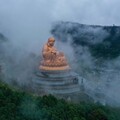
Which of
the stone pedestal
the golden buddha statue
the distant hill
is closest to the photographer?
the stone pedestal

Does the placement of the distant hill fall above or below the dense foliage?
above

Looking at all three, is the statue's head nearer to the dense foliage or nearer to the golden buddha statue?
the golden buddha statue

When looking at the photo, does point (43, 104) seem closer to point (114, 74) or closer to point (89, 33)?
point (114, 74)

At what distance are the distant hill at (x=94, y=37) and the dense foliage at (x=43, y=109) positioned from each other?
8963mm

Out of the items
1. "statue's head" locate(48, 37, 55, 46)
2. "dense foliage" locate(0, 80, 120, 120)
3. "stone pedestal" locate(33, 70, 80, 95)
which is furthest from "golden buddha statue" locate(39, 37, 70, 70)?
"dense foliage" locate(0, 80, 120, 120)

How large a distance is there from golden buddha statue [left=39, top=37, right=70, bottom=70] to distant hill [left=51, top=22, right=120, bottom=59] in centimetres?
297

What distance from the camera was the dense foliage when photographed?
50.5 feet

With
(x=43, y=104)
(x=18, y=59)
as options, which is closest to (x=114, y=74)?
(x=18, y=59)

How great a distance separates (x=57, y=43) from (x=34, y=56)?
5.63 ft

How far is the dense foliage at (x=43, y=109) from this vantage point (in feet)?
50.5

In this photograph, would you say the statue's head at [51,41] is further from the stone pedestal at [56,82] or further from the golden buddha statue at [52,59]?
the stone pedestal at [56,82]

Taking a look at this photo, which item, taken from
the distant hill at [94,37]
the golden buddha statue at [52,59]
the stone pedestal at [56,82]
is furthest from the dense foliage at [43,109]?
the distant hill at [94,37]

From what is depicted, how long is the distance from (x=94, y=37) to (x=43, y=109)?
11.9 m

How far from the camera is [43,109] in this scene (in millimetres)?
15875
